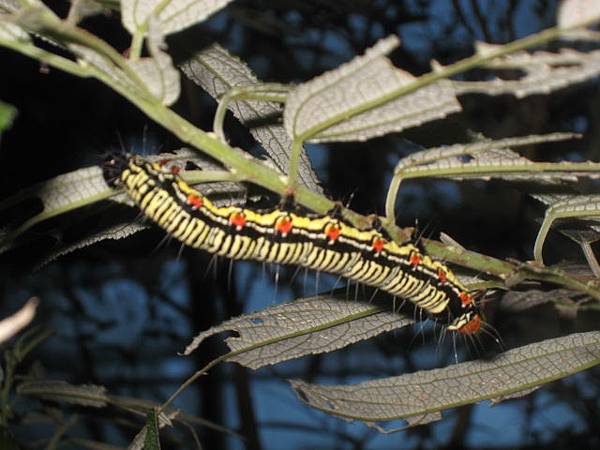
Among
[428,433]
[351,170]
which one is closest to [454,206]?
[351,170]

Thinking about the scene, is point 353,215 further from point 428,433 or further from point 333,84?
point 428,433

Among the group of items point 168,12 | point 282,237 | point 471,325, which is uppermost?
point 168,12

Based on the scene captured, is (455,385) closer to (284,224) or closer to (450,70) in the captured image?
(284,224)

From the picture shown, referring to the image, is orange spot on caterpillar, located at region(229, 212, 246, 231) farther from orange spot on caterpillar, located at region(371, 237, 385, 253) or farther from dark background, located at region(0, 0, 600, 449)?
dark background, located at region(0, 0, 600, 449)

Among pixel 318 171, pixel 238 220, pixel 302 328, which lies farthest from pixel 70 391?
pixel 318 171

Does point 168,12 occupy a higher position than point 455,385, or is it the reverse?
point 168,12

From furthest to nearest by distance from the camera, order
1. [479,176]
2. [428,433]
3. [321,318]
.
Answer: [428,433] → [321,318] → [479,176]

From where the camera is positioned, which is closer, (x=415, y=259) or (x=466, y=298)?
(x=415, y=259)

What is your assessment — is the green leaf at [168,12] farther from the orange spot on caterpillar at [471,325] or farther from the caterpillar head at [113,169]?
the orange spot on caterpillar at [471,325]
